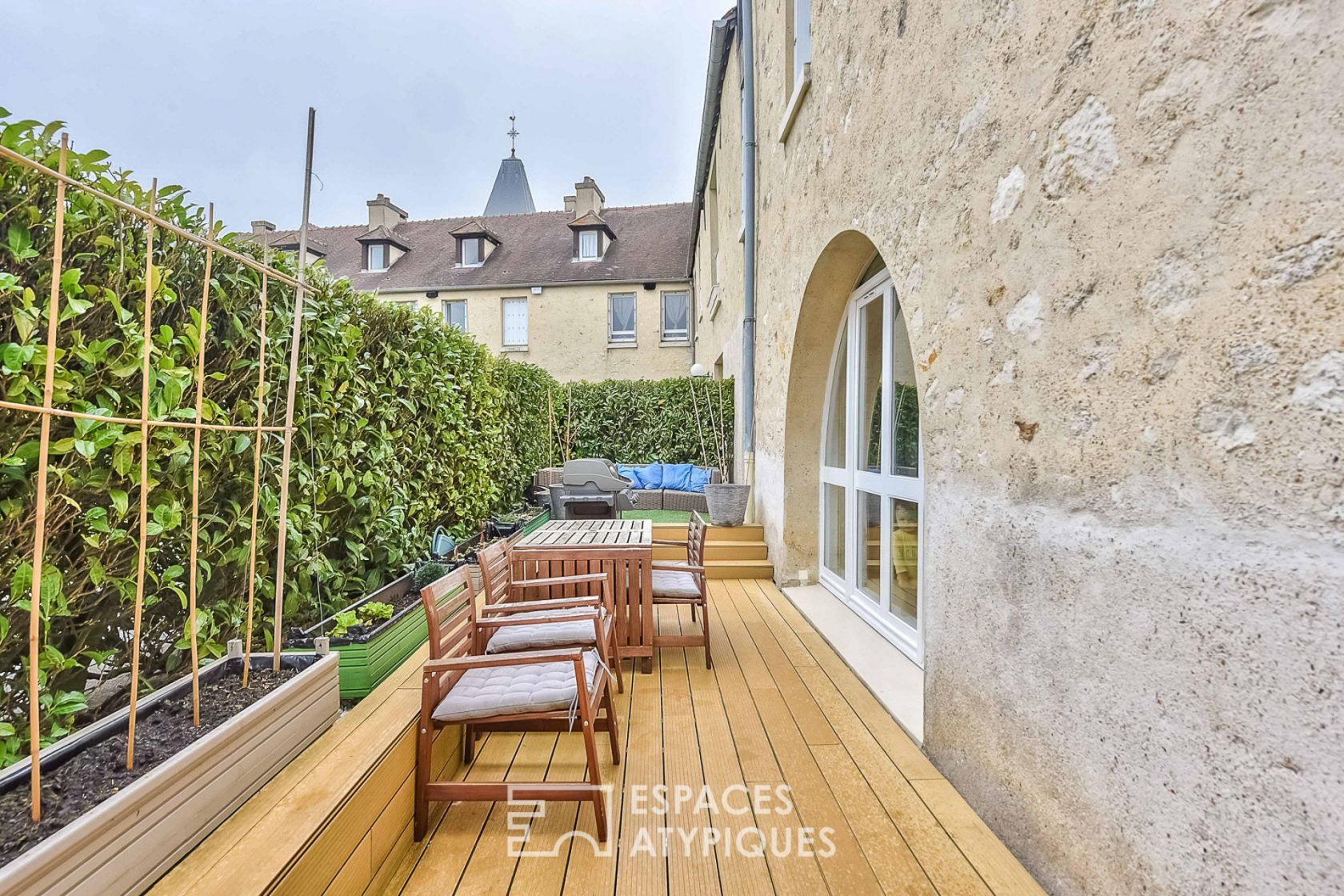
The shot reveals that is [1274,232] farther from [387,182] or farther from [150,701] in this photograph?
[387,182]

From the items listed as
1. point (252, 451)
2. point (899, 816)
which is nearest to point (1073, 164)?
point (899, 816)

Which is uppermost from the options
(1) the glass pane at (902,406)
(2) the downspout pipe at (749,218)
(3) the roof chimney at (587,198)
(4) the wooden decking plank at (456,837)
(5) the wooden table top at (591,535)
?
(3) the roof chimney at (587,198)

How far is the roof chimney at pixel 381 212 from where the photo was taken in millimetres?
17828

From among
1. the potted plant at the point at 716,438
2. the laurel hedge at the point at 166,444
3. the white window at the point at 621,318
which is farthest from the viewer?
the white window at the point at 621,318

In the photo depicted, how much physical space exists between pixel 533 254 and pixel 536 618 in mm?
15727

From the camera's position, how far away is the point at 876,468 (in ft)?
11.9

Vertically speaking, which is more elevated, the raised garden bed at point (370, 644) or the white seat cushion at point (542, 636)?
the white seat cushion at point (542, 636)

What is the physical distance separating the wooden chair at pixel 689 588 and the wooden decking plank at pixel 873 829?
3.41 feet

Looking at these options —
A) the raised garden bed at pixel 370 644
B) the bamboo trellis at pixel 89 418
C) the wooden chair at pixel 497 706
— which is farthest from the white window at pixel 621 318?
the wooden chair at pixel 497 706

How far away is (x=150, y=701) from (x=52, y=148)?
1575mm

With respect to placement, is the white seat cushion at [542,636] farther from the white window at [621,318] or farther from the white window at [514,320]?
the white window at [514,320]

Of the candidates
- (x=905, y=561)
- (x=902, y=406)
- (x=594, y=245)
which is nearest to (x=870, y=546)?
(x=905, y=561)

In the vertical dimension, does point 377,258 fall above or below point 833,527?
above

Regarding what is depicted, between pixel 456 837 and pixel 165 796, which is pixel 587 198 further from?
pixel 165 796
